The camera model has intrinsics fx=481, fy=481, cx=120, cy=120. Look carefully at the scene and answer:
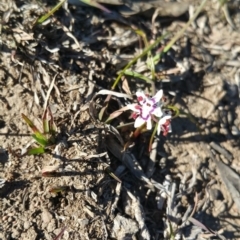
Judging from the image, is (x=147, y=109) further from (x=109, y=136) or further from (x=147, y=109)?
(x=109, y=136)

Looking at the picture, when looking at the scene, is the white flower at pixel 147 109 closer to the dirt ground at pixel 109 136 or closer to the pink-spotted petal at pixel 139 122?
the pink-spotted petal at pixel 139 122

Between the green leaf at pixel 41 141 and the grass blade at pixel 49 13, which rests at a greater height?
the grass blade at pixel 49 13

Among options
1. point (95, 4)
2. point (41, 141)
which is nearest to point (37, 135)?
point (41, 141)

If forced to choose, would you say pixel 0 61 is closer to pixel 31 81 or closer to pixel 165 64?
pixel 31 81

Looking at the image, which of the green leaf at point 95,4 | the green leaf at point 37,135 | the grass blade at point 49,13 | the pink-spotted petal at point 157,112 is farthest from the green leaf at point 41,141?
the green leaf at point 95,4

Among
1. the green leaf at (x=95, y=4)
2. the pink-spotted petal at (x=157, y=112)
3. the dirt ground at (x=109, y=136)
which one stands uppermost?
the green leaf at (x=95, y=4)

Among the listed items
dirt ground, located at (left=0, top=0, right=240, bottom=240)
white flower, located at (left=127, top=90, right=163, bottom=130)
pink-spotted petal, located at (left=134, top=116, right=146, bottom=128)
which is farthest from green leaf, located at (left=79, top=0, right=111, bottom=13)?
pink-spotted petal, located at (left=134, top=116, right=146, bottom=128)

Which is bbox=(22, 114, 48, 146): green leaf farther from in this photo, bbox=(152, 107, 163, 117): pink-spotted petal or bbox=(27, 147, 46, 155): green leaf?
bbox=(152, 107, 163, 117): pink-spotted petal
